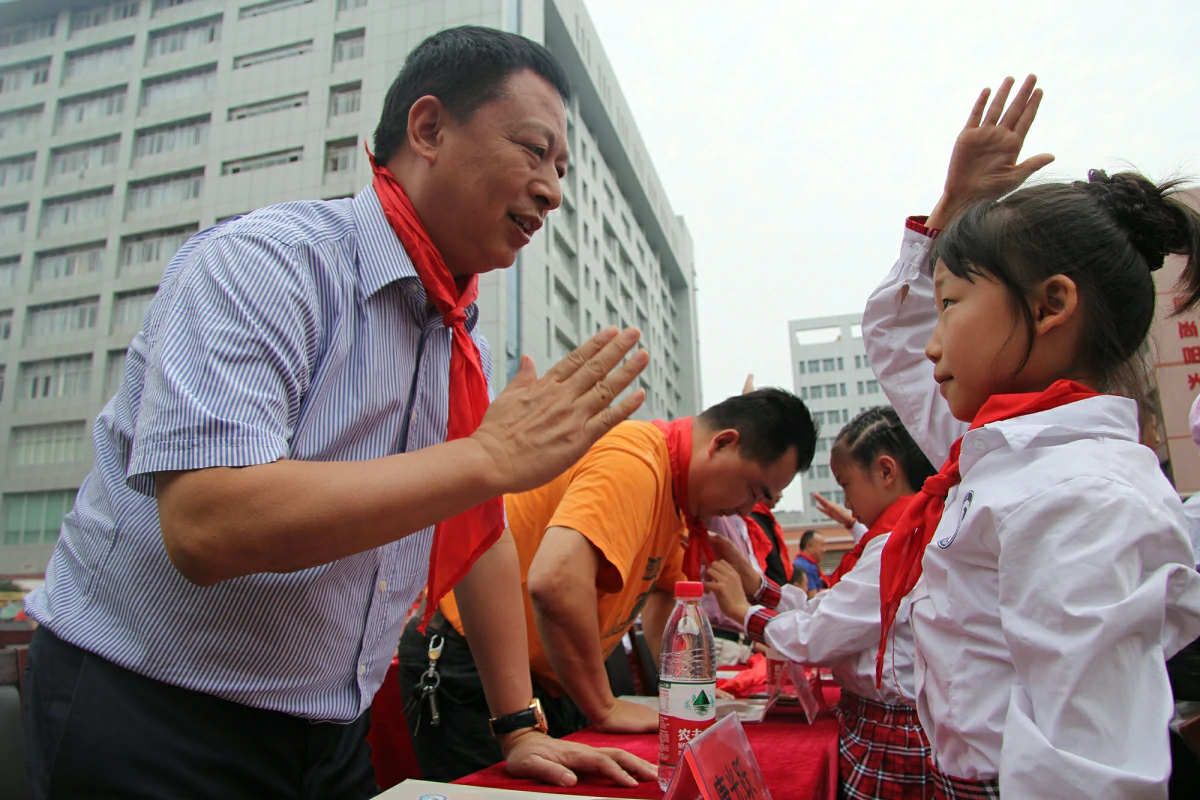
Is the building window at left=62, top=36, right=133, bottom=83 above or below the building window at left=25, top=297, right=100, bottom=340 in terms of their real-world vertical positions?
above

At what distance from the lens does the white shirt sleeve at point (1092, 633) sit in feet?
2.46

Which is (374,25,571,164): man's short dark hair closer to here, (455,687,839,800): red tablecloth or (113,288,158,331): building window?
(455,687,839,800): red tablecloth

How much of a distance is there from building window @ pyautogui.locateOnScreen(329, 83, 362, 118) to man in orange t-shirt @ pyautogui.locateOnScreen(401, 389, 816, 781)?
22283mm

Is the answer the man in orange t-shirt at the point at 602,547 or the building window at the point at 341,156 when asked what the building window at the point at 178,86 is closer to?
the building window at the point at 341,156

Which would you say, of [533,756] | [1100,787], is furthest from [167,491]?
[1100,787]

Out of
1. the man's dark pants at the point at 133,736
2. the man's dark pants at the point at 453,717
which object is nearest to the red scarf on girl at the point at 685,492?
the man's dark pants at the point at 453,717

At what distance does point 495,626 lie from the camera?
1.54 m

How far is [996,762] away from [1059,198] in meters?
0.86

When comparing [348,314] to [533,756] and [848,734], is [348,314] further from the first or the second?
[848,734]

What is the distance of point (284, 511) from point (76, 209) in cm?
2966

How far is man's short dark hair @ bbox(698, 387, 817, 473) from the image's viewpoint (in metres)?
2.38

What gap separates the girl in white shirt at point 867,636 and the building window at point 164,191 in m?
25.2

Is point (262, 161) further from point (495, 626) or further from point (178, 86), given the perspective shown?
point (495, 626)

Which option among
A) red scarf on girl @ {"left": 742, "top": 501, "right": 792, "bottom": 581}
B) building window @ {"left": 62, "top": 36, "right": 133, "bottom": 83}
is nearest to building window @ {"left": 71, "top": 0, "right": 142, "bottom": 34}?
building window @ {"left": 62, "top": 36, "right": 133, "bottom": 83}
